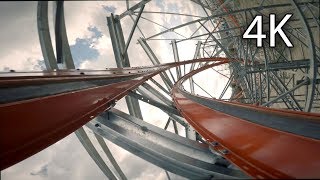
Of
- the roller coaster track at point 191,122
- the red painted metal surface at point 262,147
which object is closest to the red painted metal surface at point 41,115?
the roller coaster track at point 191,122

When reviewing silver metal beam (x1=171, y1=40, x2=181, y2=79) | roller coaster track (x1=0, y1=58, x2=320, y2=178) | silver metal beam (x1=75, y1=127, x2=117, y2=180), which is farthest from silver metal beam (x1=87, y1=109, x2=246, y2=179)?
silver metal beam (x1=171, y1=40, x2=181, y2=79)

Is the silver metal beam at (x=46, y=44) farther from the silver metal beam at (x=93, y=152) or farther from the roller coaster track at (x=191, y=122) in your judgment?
the silver metal beam at (x=93, y=152)

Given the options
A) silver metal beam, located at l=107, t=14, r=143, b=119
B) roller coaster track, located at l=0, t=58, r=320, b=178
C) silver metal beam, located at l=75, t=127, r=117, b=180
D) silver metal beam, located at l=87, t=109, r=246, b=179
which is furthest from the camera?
silver metal beam, located at l=107, t=14, r=143, b=119

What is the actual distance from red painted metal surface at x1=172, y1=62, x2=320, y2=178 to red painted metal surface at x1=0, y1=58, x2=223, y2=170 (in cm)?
102

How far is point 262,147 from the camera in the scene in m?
2.15

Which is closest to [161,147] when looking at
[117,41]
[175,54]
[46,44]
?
[46,44]

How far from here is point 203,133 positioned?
275 centimetres

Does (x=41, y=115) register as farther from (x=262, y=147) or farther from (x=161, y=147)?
(x=262, y=147)

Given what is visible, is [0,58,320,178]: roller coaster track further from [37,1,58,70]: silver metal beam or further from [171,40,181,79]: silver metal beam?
[171,40,181,79]: silver metal beam

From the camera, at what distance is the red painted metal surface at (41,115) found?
1.85 meters

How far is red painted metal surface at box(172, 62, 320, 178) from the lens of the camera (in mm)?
1697

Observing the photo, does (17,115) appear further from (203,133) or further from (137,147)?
(203,133)

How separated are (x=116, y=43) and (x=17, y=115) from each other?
6195mm

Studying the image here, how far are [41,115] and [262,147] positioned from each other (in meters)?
1.56
